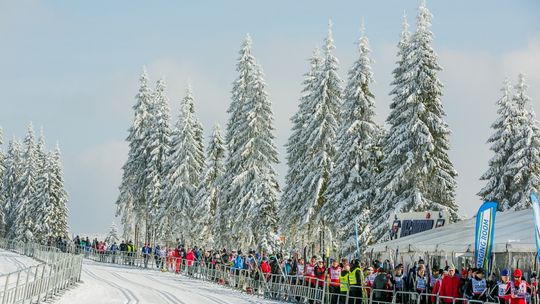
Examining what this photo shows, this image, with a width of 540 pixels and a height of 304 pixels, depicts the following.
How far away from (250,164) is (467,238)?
90.1ft

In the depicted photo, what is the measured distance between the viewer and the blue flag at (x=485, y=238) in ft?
66.8

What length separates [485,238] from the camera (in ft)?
67.2

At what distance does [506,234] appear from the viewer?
22.0 metres

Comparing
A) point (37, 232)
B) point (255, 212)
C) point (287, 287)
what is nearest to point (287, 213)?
point (255, 212)

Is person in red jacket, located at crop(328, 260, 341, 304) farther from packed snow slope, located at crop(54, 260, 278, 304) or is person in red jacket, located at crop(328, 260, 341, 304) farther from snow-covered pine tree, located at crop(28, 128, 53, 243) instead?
snow-covered pine tree, located at crop(28, 128, 53, 243)

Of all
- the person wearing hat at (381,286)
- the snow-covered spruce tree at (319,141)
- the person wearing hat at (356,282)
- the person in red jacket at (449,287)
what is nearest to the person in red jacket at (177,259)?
the snow-covered spruce tree at (319,141)

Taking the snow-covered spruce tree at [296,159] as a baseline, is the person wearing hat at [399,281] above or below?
below

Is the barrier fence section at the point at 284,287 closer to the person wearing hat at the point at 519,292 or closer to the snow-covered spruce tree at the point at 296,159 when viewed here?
the person wearing hat at the point at 519,292

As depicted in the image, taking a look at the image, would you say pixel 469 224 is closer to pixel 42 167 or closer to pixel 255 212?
pixel 255 212

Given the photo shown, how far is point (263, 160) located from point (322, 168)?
677 centimetres

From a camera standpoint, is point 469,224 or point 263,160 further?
point 263,160

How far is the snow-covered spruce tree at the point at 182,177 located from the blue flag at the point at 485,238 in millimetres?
38349

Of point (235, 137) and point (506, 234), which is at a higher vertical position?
point (235, 137)

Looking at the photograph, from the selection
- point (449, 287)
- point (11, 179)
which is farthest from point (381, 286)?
point (11, 179)
